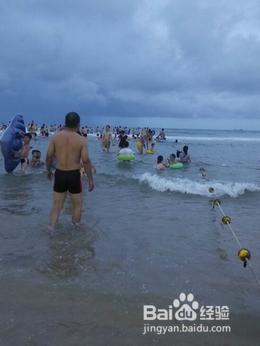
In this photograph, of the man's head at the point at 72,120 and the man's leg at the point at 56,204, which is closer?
the man's head at the point at 72,120

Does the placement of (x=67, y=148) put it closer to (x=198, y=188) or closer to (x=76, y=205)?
(x=76, y=205)

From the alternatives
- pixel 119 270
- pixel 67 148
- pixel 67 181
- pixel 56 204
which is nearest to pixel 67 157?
pixel 67 148

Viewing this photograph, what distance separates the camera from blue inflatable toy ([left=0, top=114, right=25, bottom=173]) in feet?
37.2

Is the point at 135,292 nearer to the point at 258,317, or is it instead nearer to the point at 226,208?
the point at 258,317

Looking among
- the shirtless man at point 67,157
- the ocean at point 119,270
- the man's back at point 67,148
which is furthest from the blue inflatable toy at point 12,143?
the man's back at point 67,148

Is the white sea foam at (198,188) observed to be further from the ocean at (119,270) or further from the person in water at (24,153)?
the person in water at (24,153)

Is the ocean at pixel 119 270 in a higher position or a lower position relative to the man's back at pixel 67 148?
lower

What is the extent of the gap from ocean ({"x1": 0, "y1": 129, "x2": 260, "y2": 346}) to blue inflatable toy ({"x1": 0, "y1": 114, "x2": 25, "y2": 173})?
416 cm

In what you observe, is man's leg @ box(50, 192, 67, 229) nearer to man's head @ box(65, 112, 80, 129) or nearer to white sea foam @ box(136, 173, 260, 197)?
man's head @ box(65, 112, 80, 129)

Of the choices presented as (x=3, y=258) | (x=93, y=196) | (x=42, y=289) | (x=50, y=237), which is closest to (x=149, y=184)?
(x=93, y=196)

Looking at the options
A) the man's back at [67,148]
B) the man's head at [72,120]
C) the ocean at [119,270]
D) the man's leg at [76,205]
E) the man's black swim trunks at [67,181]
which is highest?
the man's head at [72,120]

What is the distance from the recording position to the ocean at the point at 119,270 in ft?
8.95

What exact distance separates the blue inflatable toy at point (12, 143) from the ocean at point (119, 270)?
13.6 ft

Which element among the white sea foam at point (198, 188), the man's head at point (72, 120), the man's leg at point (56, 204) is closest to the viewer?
the man's head at point (72, 120)
